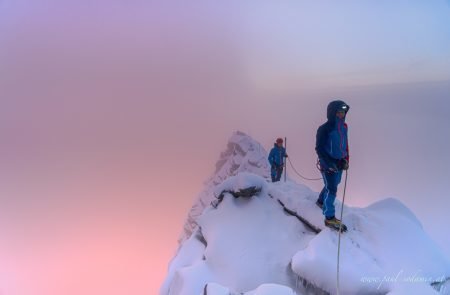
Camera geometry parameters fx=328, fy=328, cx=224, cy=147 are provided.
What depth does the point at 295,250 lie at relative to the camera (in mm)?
3609

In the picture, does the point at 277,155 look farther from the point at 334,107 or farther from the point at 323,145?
the point at 334,107

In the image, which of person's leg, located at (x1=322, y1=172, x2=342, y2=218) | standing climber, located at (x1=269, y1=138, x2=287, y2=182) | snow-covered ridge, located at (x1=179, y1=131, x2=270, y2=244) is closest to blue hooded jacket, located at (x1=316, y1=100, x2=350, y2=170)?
person's leg, located at (x1=322, y1=172, x2=342, y2=218)

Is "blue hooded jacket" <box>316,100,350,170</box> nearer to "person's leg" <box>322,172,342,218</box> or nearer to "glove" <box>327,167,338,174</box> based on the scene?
"glove" <box>327,167,338,174</box>

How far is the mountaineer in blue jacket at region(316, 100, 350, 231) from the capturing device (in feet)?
11.4

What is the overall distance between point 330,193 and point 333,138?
2.03 feet

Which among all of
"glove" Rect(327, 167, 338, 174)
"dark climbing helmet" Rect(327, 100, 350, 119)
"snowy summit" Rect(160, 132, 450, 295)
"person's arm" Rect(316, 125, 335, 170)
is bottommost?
"snowy summit" Rect(160, 132, 450, 295)

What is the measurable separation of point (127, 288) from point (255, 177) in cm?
389

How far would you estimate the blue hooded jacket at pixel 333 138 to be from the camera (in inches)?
136

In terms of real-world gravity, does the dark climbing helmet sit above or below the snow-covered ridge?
above

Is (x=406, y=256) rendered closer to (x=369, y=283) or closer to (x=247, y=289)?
(x=369, y=283)

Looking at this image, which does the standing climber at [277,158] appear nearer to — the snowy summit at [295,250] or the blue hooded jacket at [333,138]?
the snowy summit at [295,250]

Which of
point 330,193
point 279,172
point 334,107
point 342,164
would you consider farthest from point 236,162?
point 334,107

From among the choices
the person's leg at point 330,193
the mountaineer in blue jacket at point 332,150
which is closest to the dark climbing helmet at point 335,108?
the mountaineer in blue jacket at point 332,150

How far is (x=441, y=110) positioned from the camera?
6.15m
